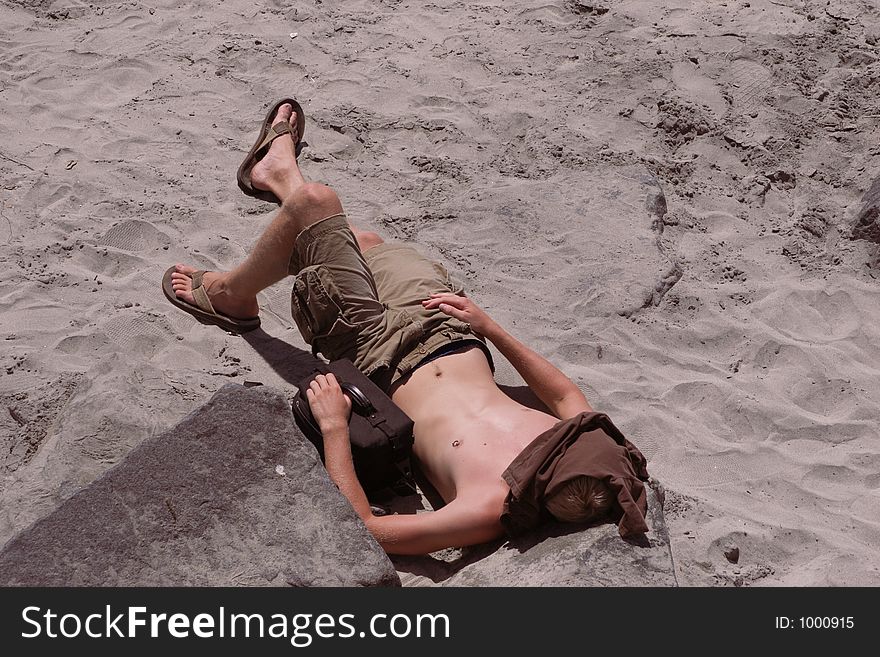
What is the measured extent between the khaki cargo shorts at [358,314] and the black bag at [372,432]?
162 millimetres

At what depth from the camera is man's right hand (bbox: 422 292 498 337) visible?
4.15 metres

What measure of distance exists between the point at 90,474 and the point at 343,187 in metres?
2.39

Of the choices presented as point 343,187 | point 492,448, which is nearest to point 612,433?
point 492,448

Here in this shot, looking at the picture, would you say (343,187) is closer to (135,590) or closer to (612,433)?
(612,433)

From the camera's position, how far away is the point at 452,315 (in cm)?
417

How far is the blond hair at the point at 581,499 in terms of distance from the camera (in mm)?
3254

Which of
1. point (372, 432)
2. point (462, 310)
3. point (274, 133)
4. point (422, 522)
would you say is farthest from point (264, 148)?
point (422, 522)

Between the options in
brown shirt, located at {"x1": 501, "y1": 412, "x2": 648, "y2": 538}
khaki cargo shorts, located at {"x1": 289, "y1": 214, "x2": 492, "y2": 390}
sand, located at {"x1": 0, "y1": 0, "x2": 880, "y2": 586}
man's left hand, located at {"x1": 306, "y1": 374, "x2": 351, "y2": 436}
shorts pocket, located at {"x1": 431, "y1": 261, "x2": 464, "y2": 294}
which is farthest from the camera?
shorts pocket, located at {"x1": 431, "y1": 261, "x2": 464, "y2": 294}

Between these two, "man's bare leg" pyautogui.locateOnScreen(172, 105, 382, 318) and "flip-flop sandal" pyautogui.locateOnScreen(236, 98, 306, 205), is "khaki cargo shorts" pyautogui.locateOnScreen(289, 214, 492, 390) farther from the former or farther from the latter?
"flip-flop sandal" pyautogui.locateOnScreen(236, 98, 306, 205)

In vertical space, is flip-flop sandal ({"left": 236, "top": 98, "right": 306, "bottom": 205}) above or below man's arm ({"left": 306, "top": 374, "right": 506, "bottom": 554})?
above

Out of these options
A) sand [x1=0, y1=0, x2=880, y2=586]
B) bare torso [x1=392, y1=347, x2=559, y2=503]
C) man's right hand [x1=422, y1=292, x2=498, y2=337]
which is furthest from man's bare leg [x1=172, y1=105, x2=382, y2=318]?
bare torso [x1=392, y1=347, x2=559, y2=503]

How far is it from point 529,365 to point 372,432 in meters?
0.78

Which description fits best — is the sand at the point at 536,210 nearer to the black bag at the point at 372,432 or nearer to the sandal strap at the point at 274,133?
the sandal strap at the point at 274,133

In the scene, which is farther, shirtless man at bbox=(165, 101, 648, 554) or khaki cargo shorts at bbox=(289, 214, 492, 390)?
khaki cargo shorts at bbox=(289, 214, 492, 390)
